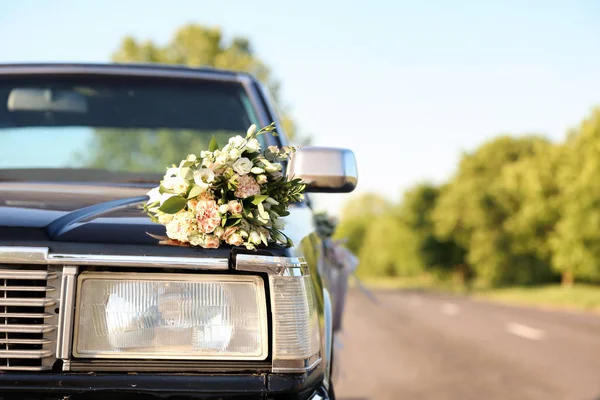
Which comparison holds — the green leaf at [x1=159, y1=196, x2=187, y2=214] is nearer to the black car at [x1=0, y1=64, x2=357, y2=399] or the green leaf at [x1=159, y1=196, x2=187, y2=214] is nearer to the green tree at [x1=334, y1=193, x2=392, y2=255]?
the black car at [x1=0, y1=64, x2=357, y2=399]

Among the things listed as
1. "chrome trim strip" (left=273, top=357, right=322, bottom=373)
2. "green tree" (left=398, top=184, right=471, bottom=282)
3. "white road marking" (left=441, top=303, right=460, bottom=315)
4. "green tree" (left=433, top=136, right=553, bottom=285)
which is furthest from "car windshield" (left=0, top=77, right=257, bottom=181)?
"green tree" (left=398, top=184, right=471, bottom=282)

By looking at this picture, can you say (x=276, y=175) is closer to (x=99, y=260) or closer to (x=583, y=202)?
(x=99, y=260)

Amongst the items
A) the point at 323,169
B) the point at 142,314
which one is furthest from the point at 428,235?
the point at 142,314

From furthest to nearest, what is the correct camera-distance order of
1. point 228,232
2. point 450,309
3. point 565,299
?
1. point 565,299
2. point 450,309
3. point 228,232

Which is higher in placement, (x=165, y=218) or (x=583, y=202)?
(x=583, y=202)

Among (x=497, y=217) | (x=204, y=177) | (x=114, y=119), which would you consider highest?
(x=497, y=217)

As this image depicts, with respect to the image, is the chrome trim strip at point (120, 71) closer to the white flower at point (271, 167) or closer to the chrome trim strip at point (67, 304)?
the white flower at point (271, 167)

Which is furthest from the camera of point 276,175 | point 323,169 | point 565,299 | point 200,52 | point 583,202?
point 583,202

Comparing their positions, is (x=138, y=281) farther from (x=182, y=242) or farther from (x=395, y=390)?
(x=395, y=390)

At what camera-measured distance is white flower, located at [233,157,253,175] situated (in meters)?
2.24

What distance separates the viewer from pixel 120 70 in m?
3.76

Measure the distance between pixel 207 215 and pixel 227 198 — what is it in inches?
5.2

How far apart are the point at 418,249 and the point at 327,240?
3385 inches

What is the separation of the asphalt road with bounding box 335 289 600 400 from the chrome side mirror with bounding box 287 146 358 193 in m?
5.75
